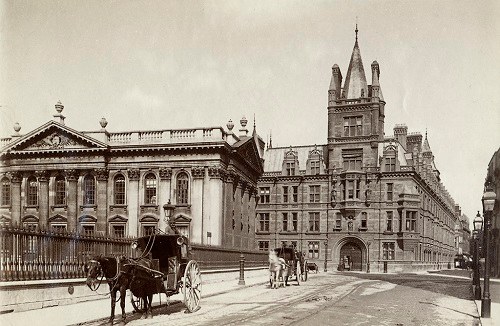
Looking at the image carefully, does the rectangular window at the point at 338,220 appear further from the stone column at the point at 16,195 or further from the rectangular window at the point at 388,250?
the stone column at the point at 16,195

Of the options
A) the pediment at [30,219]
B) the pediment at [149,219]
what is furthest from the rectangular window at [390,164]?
the pediment at [30,219]

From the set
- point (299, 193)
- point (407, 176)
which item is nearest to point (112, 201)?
point (299, 193)

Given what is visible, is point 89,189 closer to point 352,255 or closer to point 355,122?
point 352,255

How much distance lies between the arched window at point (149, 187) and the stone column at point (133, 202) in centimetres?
61

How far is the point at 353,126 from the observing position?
5497 centimetres

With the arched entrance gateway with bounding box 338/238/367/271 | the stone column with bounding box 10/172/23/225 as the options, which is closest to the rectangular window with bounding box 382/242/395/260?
the arched entrance gateway with bounding box 338/238/367/271

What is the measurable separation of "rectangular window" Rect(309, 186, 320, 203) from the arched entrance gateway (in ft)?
17.0

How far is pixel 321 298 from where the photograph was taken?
1870 centimetres

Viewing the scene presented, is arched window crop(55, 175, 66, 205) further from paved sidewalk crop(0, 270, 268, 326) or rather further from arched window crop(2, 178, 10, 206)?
paved sidewalk crop(0, 270, 268, 326)

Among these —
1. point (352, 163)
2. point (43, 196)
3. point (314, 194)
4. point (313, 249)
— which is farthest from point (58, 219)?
point (352, 163)

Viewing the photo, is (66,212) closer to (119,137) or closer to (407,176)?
(119,137)

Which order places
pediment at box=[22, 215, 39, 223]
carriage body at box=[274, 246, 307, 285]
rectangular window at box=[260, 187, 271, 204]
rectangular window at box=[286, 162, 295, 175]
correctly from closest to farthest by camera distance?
1. carriage body at box=[274, 246, 307, 285]
2. pediment at box=[22, 215, 39, 223]
3. rectangular window at box=[286, 162, 295, 175]
4. rectangular window at box=[260, 187, 271, 204]

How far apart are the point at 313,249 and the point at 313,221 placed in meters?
2.93

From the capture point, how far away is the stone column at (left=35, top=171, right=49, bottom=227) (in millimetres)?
37469
